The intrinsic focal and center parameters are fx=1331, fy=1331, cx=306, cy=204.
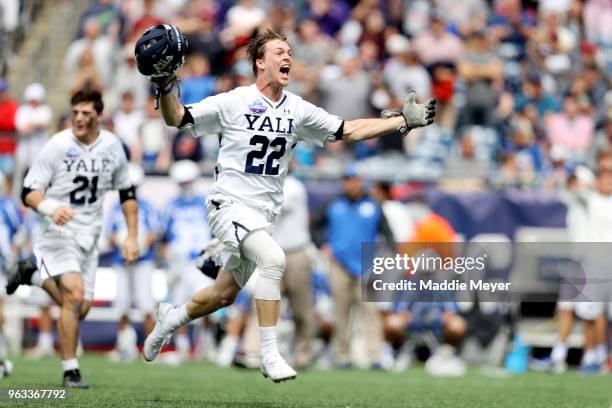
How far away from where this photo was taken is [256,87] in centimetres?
956

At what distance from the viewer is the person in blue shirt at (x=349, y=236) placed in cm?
1622

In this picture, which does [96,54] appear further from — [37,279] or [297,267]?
[37,279]

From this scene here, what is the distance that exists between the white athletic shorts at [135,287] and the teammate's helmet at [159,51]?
318 inches

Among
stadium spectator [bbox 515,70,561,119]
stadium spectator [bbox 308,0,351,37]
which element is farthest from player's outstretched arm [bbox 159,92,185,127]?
stadium spectator [bbox 308,0,351,37]

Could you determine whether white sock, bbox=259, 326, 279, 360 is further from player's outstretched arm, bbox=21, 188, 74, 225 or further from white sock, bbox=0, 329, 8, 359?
white sock, bbox=0, 329, 8, 359

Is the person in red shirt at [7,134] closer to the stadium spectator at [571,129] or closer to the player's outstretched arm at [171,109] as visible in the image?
the stadium spectator at [571,129]

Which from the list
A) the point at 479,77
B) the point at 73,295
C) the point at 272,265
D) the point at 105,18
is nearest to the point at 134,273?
the point at 73,295

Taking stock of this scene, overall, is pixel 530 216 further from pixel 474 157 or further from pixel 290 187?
pixel 290 187

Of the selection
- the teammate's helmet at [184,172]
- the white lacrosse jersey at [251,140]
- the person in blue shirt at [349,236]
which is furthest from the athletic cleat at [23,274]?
the person in blue shirt at [349,236]

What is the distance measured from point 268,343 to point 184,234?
7887mm

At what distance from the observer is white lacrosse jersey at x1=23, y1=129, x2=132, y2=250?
1091cm

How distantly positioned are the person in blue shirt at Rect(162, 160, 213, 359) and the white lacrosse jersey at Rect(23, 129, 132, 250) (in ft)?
17.8

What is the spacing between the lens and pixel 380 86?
62.4ft

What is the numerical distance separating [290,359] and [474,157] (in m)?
5.26
